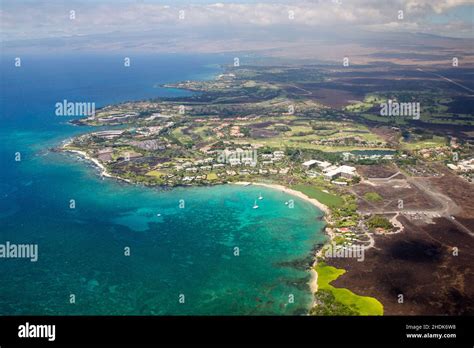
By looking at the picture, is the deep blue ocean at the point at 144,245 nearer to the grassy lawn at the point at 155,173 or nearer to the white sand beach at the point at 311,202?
the white sand beach at the point at 311,202

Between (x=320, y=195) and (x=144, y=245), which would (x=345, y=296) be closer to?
(x=144, y=245)

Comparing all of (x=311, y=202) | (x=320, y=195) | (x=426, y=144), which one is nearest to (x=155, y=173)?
(x=311, y=202)

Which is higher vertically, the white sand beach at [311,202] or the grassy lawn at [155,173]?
the grassy lawn at [155,173]

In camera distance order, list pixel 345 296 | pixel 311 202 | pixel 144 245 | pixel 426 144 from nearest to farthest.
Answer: pixel 345 296 < pixel 144 245 < pixel 311 202 < pixel 426 144

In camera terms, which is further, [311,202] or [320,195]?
[320,195]

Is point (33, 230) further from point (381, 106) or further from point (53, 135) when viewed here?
point (381, 106)

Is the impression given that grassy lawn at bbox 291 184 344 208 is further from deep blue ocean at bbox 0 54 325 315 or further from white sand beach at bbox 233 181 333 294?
deep blue ocean at bbox 0 54 325 315

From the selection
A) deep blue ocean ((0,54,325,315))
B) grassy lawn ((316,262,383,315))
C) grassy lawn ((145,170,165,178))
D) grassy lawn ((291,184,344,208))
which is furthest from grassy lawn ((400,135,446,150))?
grassy lawn ((316,262,383,315))

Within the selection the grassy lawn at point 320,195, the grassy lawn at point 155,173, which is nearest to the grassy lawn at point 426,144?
the grassy lawn at point 320,195
